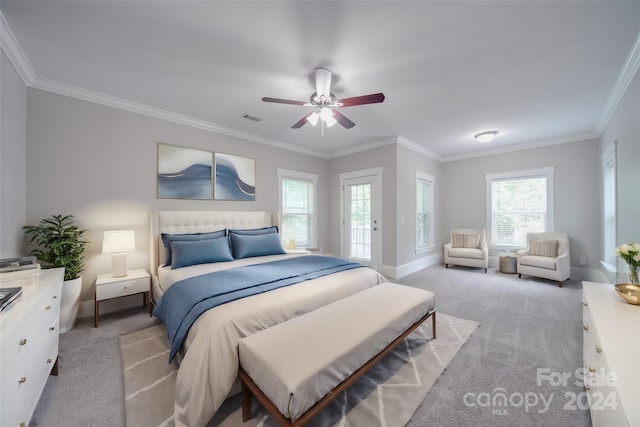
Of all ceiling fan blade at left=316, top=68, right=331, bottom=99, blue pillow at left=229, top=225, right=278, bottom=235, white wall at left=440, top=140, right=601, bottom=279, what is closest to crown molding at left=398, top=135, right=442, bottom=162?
white wall at left=440, top=140, right=601, bottom=279

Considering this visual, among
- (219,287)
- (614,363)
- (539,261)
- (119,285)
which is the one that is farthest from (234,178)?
(539,261)

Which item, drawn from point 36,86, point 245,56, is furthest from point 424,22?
point 36,86

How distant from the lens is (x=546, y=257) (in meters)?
4.32

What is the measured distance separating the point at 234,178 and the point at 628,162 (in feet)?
A: 16.7

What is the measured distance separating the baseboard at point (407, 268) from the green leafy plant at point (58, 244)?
447cm

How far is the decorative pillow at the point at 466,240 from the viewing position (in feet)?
17.5

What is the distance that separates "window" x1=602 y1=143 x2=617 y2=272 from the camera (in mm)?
3412

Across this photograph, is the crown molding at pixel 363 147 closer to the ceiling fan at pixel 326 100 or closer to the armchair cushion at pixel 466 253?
the ceiling fan at pixel 326 100

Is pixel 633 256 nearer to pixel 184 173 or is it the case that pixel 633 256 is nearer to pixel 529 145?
pixel 529 145

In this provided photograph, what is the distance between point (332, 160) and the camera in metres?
5.73

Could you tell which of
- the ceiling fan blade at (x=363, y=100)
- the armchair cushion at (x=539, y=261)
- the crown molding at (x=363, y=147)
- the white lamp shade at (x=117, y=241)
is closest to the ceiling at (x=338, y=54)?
the ceiling fan blade at (x=363, y=100)

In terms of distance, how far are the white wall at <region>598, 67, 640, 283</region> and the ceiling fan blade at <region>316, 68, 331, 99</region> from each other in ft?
9.51

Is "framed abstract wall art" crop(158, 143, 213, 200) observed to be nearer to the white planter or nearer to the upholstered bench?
the white planter

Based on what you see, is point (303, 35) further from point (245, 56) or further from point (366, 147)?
point (366, 147)
